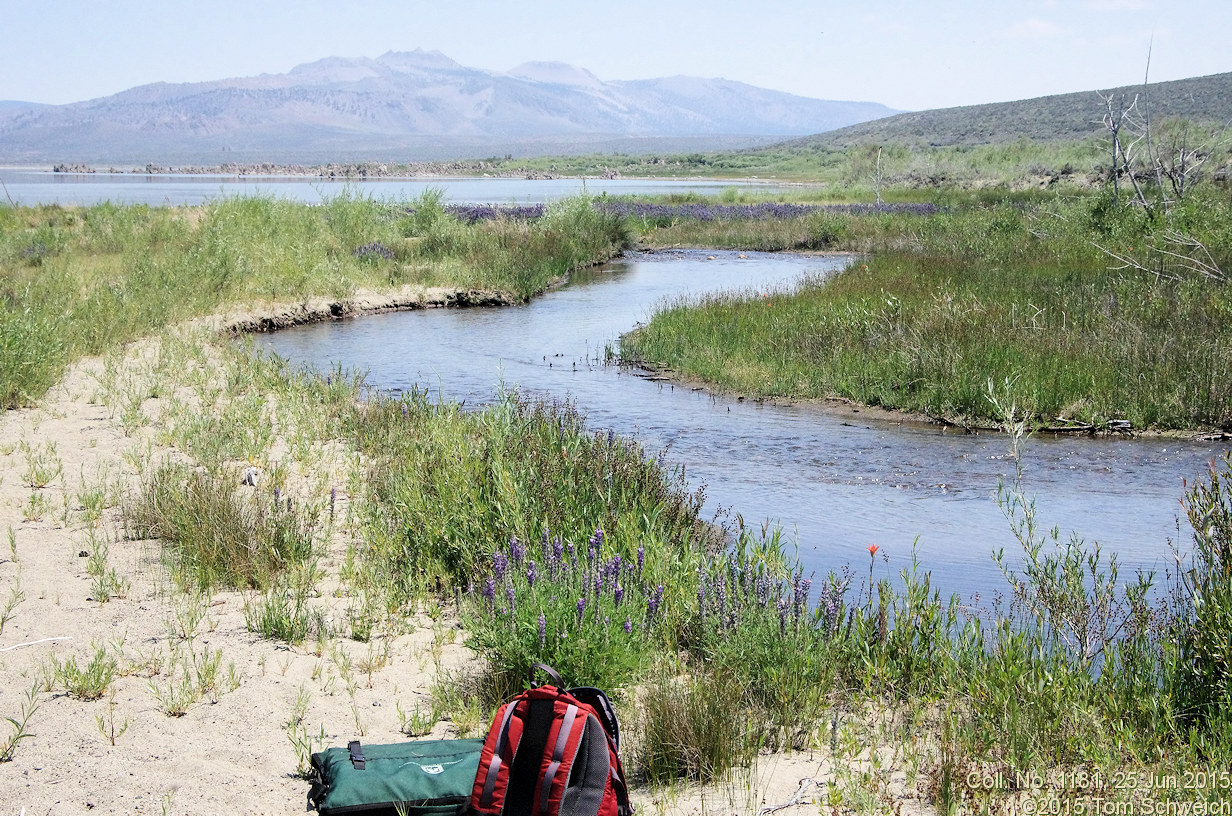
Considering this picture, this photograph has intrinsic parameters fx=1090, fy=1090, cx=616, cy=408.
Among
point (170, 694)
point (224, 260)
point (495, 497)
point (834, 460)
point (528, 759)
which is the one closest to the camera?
point (528, 759)

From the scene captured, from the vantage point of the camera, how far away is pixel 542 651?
4.50 meters

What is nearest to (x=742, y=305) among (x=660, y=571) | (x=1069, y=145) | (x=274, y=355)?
(x=274, y=355)

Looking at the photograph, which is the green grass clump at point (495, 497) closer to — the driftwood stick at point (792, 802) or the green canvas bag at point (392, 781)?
the green canvas bag at point (392, 781)

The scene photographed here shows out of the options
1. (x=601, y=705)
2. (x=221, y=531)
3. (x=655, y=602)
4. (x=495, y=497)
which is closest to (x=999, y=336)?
(x=495, y=497)

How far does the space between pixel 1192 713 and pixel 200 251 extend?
18122 millimetres

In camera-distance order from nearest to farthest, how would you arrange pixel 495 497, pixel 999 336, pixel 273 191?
pixel 495 497
pixel 999 336
pixel 273 191

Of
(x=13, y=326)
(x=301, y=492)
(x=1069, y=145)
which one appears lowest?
(x=301, y=492)

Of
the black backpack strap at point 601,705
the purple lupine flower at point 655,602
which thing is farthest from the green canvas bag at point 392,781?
the purple lupine flower at point 655,602

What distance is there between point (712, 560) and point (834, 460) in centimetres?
419

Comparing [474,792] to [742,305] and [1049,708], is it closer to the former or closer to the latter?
[1049,708]

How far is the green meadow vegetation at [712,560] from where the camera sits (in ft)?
13.6

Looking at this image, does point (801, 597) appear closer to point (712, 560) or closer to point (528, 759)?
point (712, 560)

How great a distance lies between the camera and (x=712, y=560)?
20.6ft

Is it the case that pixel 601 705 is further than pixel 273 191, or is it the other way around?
pixel 273 191
